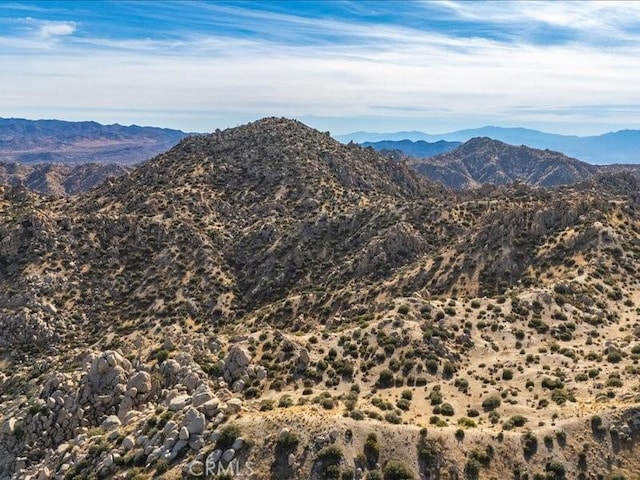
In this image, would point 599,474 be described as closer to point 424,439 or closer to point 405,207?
point 424,439

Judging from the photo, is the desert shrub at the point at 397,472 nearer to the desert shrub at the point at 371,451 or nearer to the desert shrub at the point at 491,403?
the desert shrub at the point at 371,451

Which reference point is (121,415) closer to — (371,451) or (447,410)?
(371,451)

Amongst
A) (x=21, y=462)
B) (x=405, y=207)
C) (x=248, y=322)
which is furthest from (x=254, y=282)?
(x=21, y=462)

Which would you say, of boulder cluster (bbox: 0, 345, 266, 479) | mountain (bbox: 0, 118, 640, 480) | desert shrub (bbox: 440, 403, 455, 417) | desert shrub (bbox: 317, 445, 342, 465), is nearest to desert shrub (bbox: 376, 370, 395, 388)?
mountain (bbox: 0, 118, 640, 480)

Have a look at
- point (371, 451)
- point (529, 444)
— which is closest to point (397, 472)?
point (371, 451)

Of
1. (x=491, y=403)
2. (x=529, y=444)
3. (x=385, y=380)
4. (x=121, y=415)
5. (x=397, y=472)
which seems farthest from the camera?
(x=385, y=380)

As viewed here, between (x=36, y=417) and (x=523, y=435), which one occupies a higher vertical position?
(x=523, y=435)

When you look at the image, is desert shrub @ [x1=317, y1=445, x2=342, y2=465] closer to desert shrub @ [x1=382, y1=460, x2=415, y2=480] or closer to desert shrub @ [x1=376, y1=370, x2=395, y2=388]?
desert shrub @ [x1=382, y1=460, x2=415, y2=480]

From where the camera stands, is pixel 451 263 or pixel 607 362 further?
pixel 451 263
